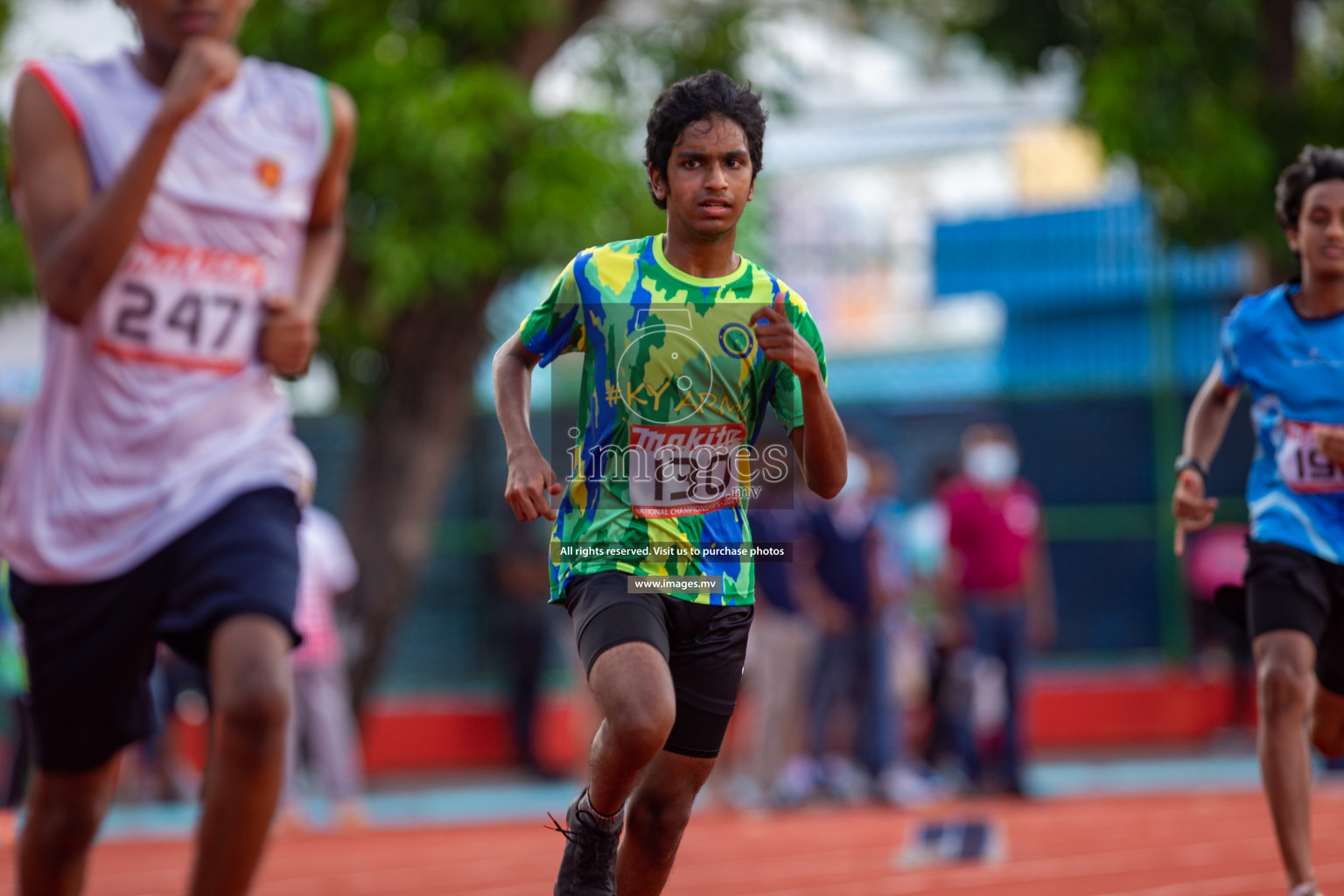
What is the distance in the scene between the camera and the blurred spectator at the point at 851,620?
A: 40.0 feet

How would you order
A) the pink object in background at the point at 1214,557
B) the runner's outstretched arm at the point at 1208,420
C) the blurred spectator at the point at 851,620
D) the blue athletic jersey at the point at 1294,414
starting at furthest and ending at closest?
the pink object in background at the point at 1214,557 < the blurred spectator at the point at 851,620 < the runner's outstretched arm at the point at 1208,420 < the blue athletic jersey at the point at 1294,414

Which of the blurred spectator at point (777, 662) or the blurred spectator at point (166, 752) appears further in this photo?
the blurred spectator at point (166, 752)

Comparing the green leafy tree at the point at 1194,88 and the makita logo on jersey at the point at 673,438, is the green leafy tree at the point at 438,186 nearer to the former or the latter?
the green leafy tree at the point at 1194,88

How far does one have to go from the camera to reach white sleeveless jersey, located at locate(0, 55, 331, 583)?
3.82m

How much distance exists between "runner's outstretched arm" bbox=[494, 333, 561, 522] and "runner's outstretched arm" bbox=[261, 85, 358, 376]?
46 cm

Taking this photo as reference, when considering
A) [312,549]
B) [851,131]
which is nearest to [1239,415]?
[312,549]

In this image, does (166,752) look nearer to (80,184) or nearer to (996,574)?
(996,574)

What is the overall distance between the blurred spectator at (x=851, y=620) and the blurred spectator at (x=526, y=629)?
2.77m

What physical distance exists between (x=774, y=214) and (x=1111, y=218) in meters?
9.11

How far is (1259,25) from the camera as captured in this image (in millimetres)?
13859

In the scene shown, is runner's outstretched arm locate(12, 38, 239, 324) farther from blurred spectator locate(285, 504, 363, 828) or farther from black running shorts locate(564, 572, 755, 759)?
blurred spectator locate(285, 504, 363, 828)

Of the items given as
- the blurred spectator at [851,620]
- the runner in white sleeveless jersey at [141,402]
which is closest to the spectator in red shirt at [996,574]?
the blurred spectator at [851,620]

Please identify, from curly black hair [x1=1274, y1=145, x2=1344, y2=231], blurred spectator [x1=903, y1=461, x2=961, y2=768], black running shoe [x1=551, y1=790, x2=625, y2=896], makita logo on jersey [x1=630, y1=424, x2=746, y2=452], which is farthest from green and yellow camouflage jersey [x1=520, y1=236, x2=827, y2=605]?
blurred spectator [x1=903, y1=461, x2=961, y2=768]

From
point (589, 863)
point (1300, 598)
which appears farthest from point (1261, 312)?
point (589, 863)
